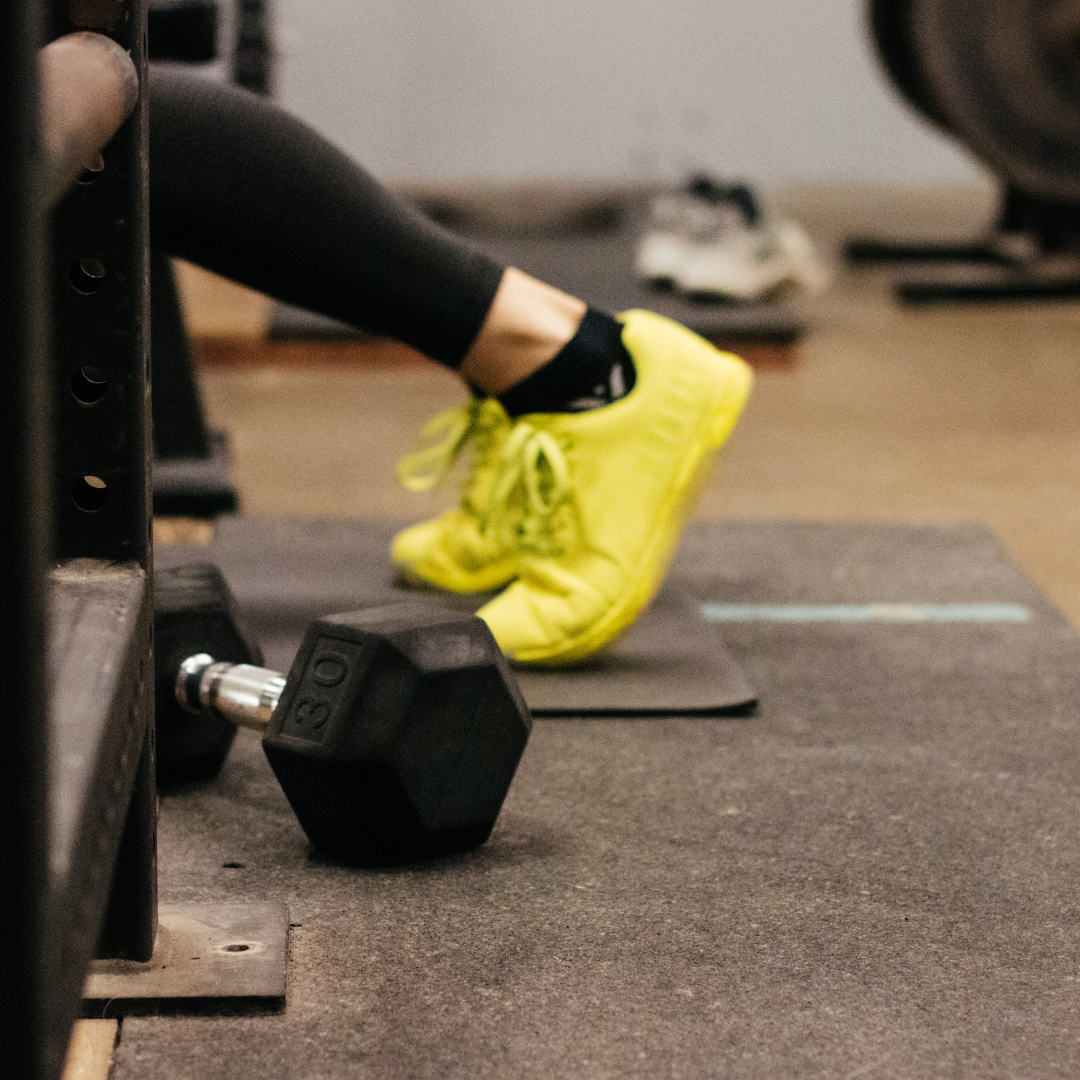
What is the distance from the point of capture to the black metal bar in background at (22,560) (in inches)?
14.1

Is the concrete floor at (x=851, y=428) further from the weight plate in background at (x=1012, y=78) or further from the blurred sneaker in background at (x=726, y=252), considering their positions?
the weight plate in background at (x=1012, y=78)

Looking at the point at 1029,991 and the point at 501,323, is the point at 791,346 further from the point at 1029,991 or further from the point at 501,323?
the point at 1029,991

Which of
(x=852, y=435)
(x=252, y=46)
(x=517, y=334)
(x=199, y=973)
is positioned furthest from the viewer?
(x=252, y=46)

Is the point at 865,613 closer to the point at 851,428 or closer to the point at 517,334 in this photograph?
the point at 517,334

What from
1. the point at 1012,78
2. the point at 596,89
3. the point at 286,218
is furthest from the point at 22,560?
the point at 596,89

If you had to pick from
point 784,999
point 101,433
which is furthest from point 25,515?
point 784,999

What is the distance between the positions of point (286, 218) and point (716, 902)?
553 mm

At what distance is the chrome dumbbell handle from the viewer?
0.85m

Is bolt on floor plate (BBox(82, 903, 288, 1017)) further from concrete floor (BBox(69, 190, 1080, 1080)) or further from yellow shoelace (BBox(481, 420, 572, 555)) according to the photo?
concrete floor (BBox(69, 190, 1080, 1080))

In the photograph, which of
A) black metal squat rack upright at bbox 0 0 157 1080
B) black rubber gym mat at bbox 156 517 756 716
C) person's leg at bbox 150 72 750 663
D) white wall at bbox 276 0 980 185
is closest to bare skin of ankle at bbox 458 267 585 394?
person's leg at bbox 150 72 750 663

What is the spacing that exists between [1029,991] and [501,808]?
33 centimetres

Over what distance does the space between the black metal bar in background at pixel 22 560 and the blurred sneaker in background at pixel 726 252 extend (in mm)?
2538

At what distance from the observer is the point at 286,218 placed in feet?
3.42

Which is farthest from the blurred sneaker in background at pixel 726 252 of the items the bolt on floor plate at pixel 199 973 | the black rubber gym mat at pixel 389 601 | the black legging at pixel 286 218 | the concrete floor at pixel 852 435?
the bolt on floor plate at pixel 199 973
